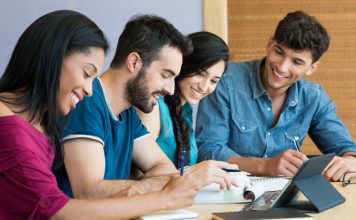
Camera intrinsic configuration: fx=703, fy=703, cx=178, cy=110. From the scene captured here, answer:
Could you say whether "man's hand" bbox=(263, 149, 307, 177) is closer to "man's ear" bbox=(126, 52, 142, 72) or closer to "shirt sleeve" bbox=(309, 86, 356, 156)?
"shirt sleeve" bbox=(309, 86, 356, 156)

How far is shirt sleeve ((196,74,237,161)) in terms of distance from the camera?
111 inches

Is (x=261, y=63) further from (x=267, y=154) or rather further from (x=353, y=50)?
(x=353, y=50)

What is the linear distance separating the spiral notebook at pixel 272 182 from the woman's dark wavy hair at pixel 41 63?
2.67 ft

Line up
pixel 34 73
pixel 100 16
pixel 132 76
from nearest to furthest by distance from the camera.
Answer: pixel 34 73 → pixel 132 76 → pixel 100 16

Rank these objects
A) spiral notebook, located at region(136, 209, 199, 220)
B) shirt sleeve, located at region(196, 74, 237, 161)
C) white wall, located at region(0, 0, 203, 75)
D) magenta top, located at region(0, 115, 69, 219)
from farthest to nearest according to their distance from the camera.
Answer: white wall, located at region(0, 0, 203, 75)
shirt sleeve, located at region(196, 74, 237, 161)
spiral notebook, located at region(136, 209, 199, 220)
magenta top, located at region(0, 115, 69, 219)

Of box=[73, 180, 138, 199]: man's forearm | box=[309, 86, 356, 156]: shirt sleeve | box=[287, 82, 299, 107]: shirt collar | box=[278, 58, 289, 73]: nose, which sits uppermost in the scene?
box=[278, 58, 289, 73]: nose

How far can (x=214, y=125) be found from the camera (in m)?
2.92

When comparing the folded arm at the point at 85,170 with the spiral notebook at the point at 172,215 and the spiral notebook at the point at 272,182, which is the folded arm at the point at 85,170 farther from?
the spiral notebook at the point at 272,182

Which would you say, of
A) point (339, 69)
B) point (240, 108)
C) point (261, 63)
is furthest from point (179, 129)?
point (339, 69)

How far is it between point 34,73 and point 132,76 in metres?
0.61

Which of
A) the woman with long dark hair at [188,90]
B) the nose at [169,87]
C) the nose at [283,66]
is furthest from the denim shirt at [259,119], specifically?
the nose at [169,87]

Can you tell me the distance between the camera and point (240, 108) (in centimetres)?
298

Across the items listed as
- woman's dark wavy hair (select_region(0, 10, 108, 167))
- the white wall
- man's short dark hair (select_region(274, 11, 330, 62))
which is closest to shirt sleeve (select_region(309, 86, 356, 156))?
man's short dark hair (select_region(274, 11, 330, 62))

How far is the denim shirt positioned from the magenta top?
4.52 ft
